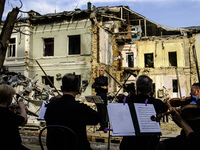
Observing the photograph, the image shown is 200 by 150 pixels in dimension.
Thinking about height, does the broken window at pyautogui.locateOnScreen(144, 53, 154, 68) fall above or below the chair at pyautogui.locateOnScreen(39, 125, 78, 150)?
above

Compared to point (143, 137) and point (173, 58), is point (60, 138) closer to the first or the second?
point (143, 137)

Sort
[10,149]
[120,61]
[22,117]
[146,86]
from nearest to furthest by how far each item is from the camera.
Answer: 1. [10,149]
2. [22,117]
3. [146,86]
4. [120,61]

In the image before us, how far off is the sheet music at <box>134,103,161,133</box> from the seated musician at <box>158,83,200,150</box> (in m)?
0.27

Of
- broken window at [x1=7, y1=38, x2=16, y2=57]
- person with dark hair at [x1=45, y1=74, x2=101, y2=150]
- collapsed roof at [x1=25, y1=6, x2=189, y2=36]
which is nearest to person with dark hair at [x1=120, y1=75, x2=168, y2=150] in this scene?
person with dark hair at [x1=45, y1=74, x2=101, y2=150]

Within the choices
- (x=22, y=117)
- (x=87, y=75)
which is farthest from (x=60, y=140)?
(x=87, y=75)

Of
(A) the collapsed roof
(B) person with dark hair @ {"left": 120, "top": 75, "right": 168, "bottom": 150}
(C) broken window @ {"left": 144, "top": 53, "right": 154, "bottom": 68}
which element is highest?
(A) the collapsed roof

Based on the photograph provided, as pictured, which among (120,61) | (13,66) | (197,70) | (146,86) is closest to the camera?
(146,86)

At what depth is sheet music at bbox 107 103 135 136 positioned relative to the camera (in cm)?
242

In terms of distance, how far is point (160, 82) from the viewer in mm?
23156

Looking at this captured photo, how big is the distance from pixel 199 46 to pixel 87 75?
1332cm

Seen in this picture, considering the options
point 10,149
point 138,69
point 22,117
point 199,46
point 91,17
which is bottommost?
point 10,149

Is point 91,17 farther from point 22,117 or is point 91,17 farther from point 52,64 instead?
point 22,117

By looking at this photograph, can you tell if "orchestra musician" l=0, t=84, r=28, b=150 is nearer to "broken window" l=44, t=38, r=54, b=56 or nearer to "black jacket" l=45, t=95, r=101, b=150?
"black jacket" l=45, t=95, r=101, b=150

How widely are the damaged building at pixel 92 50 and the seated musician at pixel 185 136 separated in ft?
40.8
